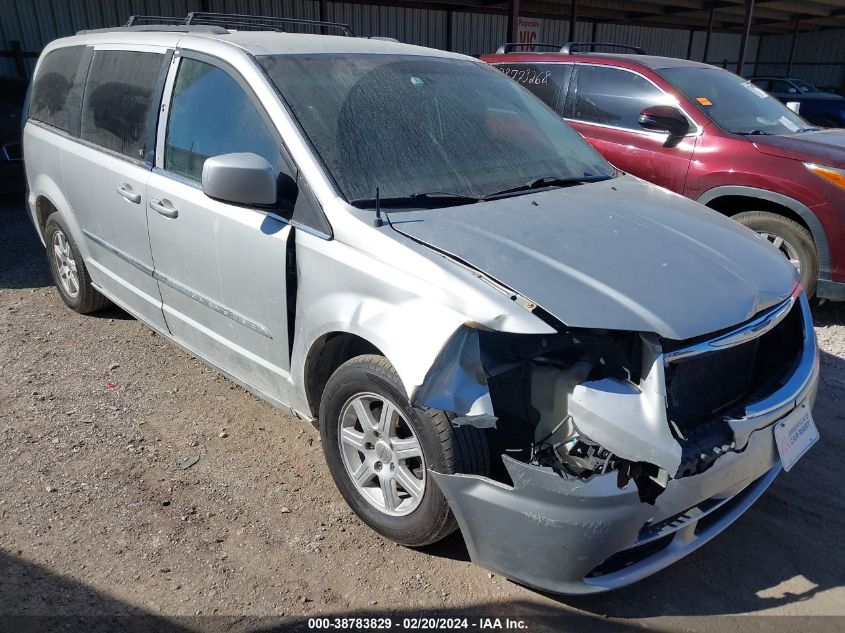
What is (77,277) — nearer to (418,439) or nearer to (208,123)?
(208,123)

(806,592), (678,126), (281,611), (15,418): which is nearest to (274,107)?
(281,611)

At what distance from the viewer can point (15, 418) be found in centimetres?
367

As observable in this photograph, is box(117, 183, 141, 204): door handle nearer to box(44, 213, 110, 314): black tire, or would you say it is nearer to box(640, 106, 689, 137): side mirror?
box(44, 213, 110, 314): black tire

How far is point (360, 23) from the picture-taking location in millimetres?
14211

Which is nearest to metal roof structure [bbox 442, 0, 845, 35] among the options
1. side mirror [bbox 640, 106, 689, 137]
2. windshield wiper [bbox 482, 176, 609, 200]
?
side mirror [bbox 640, 106, 689, 137]

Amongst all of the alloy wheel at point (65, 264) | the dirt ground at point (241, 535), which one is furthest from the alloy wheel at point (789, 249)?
the alloy wheel at point (65, 264)

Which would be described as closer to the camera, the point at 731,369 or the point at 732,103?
the point at 731,369

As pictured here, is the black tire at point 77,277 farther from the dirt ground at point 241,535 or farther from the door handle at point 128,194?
the door handle at point 128,194

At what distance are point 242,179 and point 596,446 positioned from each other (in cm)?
163

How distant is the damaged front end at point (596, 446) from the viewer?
2090mm

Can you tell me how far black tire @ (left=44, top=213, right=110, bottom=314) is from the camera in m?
4.61

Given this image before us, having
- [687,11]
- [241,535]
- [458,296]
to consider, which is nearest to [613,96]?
→ [458,296]

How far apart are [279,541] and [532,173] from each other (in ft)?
6.52

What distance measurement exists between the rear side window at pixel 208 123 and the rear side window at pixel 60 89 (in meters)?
1.28
